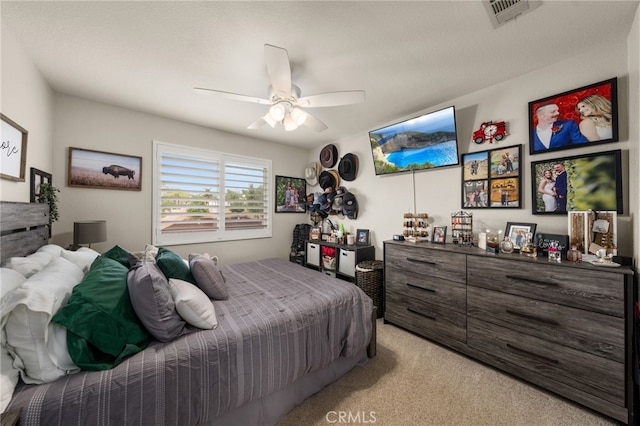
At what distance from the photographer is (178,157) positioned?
10.3 ft

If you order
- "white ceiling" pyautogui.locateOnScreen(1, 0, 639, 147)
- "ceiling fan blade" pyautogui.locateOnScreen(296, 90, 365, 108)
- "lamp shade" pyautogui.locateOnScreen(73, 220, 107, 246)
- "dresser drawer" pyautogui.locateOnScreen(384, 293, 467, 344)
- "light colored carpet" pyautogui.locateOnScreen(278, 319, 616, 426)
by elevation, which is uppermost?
"white ceiling" pyautogui.locateOnScreen(1, 0, 639, 147)

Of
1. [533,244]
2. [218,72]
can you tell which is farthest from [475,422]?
[218,72]

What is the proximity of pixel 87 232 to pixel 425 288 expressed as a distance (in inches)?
132

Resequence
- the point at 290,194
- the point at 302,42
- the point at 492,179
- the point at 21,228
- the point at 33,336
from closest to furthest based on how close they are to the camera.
→ the point at 33,336 < the point at 21,228 < the point at 302,42 < the point at 492,179 < the point at 290,194

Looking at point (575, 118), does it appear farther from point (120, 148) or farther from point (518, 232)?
point (120, 148)

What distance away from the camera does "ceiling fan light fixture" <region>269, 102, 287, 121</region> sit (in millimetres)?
1890

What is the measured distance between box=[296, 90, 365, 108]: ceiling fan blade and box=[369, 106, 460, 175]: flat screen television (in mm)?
1043

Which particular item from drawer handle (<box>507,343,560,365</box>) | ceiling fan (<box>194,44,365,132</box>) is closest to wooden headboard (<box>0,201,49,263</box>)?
ceiling fan (<box>194,44,365,132</box>)

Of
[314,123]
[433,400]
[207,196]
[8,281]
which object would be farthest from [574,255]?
[207,196]

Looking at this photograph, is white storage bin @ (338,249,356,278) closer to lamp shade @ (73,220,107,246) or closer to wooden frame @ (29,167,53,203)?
lamp shade @ (73,220,107,246)

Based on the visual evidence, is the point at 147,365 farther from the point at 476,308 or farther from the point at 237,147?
the point at 237,147

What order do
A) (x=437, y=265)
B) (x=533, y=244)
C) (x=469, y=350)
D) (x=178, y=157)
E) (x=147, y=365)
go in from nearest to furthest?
(x=147, y=365) → (x=533, y=244) → (x=469, y=350) → (x=437, y=265) → (x=178, y=157)

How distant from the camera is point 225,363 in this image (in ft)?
4.04

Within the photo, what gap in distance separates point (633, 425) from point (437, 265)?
4.45 ft
